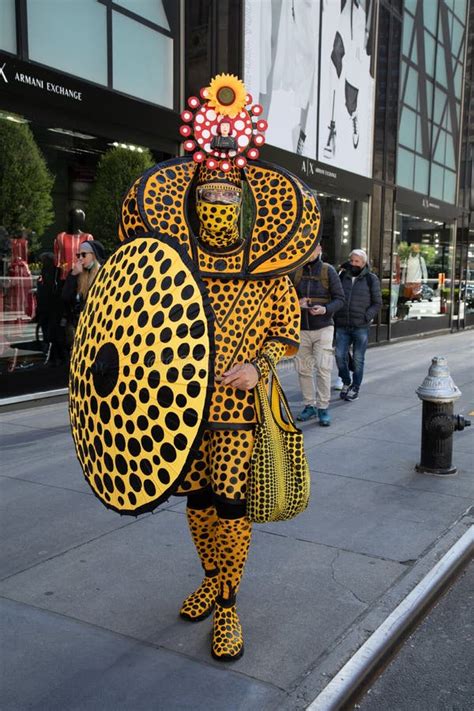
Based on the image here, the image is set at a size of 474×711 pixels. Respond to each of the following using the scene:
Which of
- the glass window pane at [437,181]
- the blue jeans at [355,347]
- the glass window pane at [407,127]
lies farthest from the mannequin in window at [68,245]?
the glass window pane at [437,181]

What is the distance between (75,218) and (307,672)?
A: 7.24 m

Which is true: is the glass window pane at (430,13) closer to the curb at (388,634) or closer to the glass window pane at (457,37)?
the glass window pane at (457,37)

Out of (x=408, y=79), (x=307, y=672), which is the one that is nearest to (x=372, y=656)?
(x=307, y=672)

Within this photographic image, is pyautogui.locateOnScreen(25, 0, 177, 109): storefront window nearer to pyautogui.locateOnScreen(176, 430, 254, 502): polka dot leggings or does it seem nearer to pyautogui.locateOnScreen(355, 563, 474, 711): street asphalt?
pyautogui.locateOnScreen(176, 430, 254, 502): polka dot leggings

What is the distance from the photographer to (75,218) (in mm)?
8906

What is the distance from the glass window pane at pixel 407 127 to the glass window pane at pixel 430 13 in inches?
92.4

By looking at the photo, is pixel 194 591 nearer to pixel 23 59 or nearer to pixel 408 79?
pixel 23 59

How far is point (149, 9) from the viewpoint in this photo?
30.0ft

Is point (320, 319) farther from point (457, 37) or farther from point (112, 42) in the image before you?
point (457, 37)

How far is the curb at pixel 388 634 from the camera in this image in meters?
2.64

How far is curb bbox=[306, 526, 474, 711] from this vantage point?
8.65 ft

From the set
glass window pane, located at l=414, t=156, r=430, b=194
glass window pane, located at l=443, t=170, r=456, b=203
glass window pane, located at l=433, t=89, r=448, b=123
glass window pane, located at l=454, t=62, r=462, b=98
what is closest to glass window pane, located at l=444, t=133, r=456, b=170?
glass window pane, located at l=443, t=170, r=456, b=203

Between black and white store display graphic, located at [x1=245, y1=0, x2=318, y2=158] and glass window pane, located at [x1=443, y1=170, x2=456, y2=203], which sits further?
glass window pane, located at [x1=443, y1=170, x2=456, y2=203]

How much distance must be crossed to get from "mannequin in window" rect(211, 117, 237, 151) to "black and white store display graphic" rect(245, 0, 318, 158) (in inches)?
350
